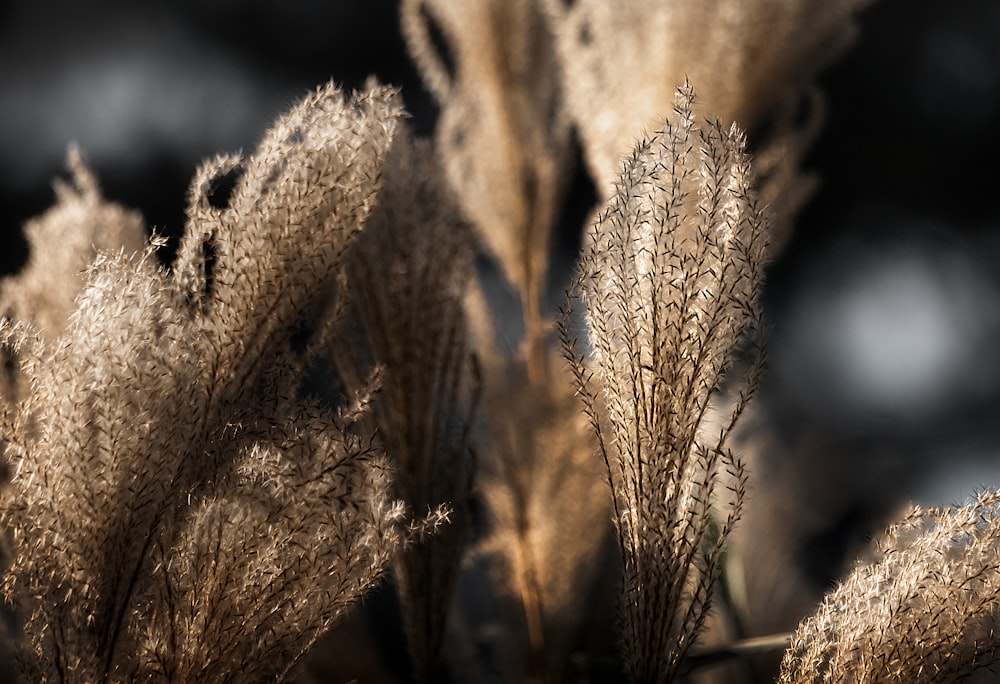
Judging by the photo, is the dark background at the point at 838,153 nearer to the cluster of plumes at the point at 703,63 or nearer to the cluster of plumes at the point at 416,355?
the cluster of plumes at the point at 703,63

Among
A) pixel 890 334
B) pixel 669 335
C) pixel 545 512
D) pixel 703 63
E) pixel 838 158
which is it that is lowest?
pixel 669 335

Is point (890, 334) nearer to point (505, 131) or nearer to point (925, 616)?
point (505, 131)

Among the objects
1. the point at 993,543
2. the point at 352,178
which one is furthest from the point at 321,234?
the point at 993,543

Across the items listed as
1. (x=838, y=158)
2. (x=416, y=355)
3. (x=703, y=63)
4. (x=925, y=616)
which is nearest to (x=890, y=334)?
(x=838, y=158)

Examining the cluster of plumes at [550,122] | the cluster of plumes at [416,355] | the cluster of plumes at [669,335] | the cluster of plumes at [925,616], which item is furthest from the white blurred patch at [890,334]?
the cluster of plumes at [669,335]

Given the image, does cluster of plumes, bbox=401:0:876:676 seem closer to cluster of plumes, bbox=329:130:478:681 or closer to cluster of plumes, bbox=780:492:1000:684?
cluster of plumes, bbox=329:130:478:681

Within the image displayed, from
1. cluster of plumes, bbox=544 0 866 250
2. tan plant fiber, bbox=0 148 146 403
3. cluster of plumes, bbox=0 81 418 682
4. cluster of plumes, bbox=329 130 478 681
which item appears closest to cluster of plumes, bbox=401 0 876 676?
cluster of plumes, bbox=544 0 866 250
